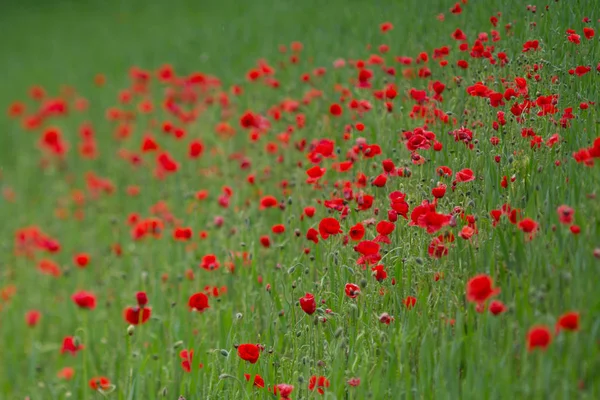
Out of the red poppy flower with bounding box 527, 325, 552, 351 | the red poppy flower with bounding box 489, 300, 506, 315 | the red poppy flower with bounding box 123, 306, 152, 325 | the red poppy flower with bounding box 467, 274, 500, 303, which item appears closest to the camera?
the red poppy flower with bounding box 527, 325, 552, 351

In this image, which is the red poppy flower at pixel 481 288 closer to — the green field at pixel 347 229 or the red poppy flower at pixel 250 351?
the green field at pixel 347 229

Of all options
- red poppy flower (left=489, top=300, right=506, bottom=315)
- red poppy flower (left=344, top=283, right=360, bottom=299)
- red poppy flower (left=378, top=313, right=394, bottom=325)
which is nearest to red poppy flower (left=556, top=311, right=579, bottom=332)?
red poppy flower (left=489, top=300, right=506, bottom=315)

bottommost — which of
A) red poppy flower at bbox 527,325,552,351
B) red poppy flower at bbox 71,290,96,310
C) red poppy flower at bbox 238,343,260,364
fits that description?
red poppy flower at bbox 238,343,260,364

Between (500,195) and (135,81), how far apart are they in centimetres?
590

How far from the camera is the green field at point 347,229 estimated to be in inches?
95.9

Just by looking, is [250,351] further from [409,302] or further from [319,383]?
[409,302]

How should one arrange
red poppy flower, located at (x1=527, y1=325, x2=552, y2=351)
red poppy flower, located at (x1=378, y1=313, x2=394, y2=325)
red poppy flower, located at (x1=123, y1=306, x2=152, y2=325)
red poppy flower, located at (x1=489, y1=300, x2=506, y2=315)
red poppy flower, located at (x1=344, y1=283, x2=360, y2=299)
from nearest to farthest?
red poppy flower, located at (x1=527, y1=325, x2=552, y2=351)
red poppy flower, located at (x1=489, y1=300, x2=506, y2=315)
red poppy flower, located at (x1=378, y1=313, x2=394, y2=325)
red poppy flower, located at (x1=344, y1=283, x2=360, y2=299)
red poppy flower, located at (x1=123, y1=306, x2=152, y2=325)

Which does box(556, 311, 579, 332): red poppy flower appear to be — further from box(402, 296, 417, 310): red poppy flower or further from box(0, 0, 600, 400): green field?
box(402, 296, 417, 310): red poppy flower

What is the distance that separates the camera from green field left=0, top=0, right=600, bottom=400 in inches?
95.9

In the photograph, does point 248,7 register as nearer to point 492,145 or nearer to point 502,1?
point 502,1

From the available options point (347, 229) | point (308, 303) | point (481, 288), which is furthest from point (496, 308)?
point (347, 229)

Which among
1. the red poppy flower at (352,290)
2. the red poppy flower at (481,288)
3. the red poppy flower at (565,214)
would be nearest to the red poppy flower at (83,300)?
the red poppy flower at (352,290)

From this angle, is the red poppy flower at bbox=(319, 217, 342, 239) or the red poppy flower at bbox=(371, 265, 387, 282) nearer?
the red poppy flower at bbox=(371, 265, 387, 282)

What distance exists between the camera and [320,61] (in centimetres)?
571
